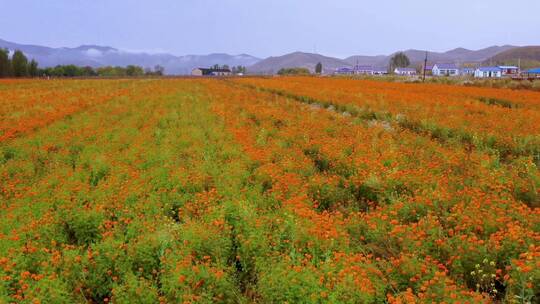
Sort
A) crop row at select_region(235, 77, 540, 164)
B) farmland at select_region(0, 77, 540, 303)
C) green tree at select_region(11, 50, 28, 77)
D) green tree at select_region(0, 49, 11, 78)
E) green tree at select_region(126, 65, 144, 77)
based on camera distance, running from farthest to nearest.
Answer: green tree at select_region(126, 65, 144, 77) < green tree at select_region(11, 50, 28, 77) < green tree at select_region(0, 49, 11, 78) < crop row at select_region(235, 77, 540, 164) < farmland at select_region(0, 77, 540, 303)

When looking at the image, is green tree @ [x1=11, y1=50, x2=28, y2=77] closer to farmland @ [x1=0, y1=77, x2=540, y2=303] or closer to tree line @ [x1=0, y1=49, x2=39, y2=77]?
tree line @ [x1=0, y1=49, x2=39, y2=77]

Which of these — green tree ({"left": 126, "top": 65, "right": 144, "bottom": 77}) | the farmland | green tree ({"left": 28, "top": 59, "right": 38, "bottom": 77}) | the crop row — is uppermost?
green tree ({"left": 126, "top": 65, "right": 144, "bottom": 77})

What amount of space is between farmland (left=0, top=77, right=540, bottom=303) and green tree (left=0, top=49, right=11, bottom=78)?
8862 cm

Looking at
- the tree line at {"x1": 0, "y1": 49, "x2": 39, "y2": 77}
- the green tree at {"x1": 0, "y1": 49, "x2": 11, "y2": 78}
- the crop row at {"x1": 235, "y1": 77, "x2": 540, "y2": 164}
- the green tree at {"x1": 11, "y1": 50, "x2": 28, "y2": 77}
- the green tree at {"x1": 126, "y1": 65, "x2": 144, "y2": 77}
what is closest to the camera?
the crop row at {"x1": 235, "y1": 77, "x2": 540, "y2": 164}

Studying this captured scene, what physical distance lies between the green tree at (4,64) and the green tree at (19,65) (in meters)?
1.74

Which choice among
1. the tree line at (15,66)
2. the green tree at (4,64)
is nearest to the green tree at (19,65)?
the tree line at (15,66)

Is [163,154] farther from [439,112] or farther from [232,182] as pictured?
[439,112]

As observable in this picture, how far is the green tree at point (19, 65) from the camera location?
294 feet

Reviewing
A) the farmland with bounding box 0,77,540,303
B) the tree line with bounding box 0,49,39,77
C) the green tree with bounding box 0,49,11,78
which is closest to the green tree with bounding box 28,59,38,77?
the tree line with bounding box 0,49,39,77

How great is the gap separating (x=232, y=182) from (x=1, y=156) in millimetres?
7463

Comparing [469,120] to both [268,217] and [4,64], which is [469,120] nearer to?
[268,217]

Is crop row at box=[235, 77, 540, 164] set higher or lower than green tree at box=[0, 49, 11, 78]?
lower

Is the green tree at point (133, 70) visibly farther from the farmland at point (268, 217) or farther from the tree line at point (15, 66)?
the farmland at point (268, 217)

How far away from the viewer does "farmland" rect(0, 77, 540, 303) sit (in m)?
4.83
